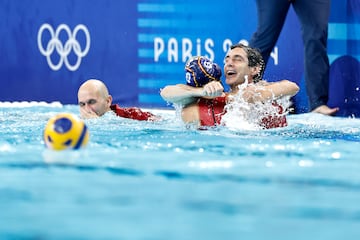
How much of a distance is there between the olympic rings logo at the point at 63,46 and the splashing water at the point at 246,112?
10.9 ft

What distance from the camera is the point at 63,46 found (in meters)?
8.70

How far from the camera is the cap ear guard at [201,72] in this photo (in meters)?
5.46

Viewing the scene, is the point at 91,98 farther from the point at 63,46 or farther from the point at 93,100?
the point at 63,46

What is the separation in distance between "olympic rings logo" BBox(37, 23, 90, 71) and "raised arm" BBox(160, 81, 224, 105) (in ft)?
10.5

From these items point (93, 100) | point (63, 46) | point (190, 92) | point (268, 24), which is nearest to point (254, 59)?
point (190, 92)

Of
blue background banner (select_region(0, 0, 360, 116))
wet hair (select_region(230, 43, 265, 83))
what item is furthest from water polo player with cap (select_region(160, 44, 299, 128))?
blue background banner (select_region(0, 0, 360, 116))

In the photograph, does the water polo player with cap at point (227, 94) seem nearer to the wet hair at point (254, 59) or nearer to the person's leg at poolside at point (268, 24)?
the wet hair at point (254, 59)

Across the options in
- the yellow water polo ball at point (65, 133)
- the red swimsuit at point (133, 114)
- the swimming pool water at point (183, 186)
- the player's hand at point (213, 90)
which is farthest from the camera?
the red swimsuit at point (133, 114)

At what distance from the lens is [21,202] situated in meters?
3.13

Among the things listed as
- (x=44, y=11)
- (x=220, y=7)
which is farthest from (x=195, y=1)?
(x=44, y=11)

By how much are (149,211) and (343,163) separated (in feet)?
4.87

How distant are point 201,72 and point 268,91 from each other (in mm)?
456

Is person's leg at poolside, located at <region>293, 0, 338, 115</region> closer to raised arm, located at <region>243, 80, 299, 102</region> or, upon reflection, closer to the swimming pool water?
raised arm, located at <region>243, 80, 299, 102</region>

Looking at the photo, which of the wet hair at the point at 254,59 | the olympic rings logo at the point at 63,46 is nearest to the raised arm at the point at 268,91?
the wet hair at the point at 254,59
